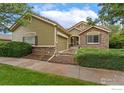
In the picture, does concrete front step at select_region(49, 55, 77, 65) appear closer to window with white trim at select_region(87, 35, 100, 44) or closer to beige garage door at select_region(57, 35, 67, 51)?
beige garage door at select_region(57, 35, 67, 51)

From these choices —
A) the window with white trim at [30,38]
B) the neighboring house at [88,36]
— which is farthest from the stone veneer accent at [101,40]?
the window with white trim at [30,38]

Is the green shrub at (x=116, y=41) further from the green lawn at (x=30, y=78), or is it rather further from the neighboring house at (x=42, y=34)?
the neighboring house at (x=42, y=34)

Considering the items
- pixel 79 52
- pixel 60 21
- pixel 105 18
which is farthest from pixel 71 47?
pixel 105 18

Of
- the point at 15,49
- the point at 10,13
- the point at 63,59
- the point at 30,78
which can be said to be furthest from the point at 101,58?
the point at 10,13

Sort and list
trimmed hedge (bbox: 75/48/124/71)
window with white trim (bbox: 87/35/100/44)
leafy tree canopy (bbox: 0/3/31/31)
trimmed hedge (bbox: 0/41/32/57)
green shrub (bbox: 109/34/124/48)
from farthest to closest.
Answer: leafy tree canopy (bbox: 0/3/31/31), trimmed hedge (bbox: 0/41/32/57), trimmed hedge (bbox: 75/48/124/71), window with white trim (bbox: 87/35/100/44), green shrub (bbox: 109/34/124/48)

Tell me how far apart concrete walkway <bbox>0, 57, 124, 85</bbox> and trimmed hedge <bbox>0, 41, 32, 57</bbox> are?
0.55 ft

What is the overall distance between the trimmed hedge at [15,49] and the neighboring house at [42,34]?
154 millimetres

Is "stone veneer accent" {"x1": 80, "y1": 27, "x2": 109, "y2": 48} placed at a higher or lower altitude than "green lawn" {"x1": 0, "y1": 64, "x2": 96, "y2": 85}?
higher

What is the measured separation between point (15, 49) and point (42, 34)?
2.93ft

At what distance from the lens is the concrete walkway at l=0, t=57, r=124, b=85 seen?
6.11 metres

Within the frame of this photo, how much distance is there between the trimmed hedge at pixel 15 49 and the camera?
21.8 feet

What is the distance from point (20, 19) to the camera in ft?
22.9

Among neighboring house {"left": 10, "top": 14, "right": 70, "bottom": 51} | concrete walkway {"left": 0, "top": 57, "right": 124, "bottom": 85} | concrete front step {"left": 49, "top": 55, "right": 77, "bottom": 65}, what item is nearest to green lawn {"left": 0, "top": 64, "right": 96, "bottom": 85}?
→ concrete walkway {"left": 0, "top": 57, "right": 124, "bottom": 85}
